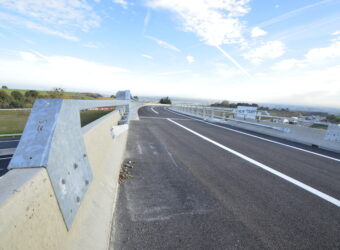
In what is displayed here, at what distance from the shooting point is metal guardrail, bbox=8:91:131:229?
141 cm

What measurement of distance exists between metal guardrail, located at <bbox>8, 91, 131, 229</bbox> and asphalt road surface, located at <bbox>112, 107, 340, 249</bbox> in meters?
1.02

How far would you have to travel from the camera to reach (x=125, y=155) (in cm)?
582

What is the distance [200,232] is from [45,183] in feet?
6.84

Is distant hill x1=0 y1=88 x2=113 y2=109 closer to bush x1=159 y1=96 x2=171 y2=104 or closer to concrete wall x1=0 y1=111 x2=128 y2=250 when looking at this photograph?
concrete wall x1=0 y1=111 x2=128 y2=250

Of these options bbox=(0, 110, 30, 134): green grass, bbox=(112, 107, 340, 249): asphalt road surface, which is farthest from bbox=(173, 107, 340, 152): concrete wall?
bbox=(0, 110, 30, 134): green grass

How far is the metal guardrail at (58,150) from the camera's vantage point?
141 centimetres

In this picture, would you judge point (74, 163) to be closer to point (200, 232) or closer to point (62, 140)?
point (62, 140)

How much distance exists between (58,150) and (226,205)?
9.28 ft

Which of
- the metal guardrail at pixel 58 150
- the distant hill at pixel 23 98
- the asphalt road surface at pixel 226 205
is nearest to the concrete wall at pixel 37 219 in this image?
the metal guardrail at pixel 58 150

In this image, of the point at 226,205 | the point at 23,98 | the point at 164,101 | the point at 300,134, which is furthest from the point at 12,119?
the point at 164,101

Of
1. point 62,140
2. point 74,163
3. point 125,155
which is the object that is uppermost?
point 62,140

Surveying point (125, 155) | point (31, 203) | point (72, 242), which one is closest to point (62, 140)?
point (31, 203)

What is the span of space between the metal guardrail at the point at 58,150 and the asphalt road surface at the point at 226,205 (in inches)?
40.1

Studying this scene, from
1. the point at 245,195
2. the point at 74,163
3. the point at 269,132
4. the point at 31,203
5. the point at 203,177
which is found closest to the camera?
the point at 31,203
